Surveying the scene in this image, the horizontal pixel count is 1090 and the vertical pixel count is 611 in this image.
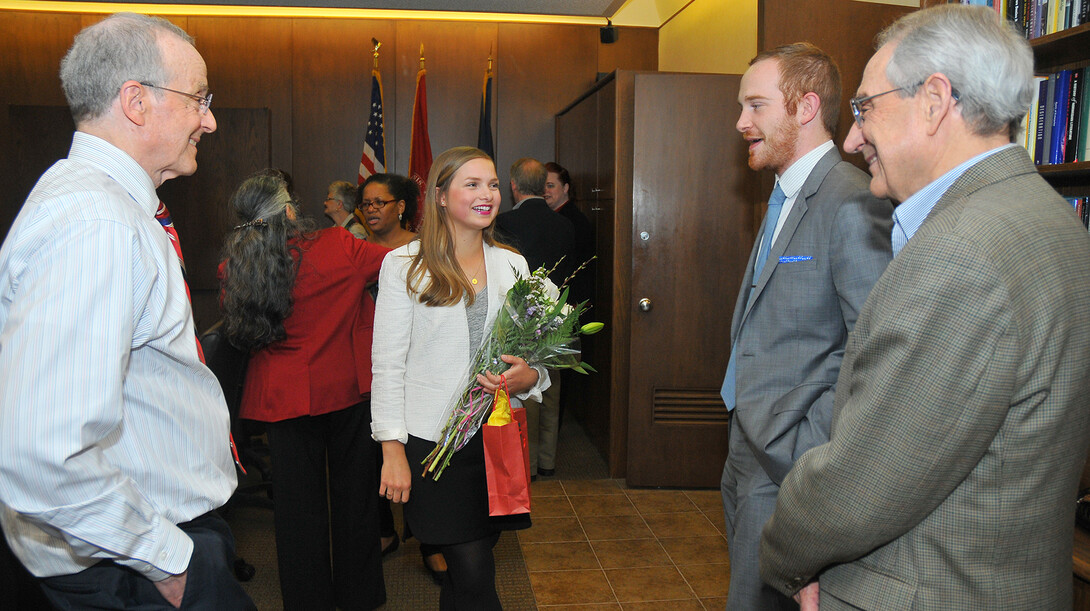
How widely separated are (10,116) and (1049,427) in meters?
7.19

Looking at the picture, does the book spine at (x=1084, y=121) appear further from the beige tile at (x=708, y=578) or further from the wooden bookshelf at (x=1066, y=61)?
the beige tile at (x=708, y=578)

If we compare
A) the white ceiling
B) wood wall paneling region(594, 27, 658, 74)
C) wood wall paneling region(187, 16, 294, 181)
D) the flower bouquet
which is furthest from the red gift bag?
wood wall paneling region(594, 27, 658, 74)

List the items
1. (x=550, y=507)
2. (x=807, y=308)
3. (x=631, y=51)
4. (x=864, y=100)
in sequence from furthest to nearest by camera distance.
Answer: (x=631, y=51)
(x=550, y=507)
(x=807, y=308)
(x=864, y=100)

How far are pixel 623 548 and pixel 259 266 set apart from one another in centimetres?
217

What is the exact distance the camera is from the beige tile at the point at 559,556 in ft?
11.5

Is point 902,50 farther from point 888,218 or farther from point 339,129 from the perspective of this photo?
point 339,129

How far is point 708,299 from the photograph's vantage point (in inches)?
173

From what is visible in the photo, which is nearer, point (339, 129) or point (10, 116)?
point (10, 116)

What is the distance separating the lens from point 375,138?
20.4 ft

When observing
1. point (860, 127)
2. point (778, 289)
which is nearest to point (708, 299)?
point (778, 289)

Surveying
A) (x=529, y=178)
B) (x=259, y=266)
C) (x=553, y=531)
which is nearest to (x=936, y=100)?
(x=259, y=266)

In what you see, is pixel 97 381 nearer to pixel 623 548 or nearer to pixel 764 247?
pixel 764 247

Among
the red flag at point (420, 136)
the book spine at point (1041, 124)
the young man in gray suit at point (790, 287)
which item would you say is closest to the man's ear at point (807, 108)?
the young man in gray suit at point (790, 287)

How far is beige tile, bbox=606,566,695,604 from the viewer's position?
3215mm
